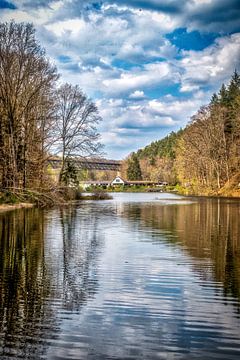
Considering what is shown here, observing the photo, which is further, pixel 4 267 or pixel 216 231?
pixel 216 231

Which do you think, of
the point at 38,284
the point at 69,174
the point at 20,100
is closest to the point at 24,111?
the point at 20,100

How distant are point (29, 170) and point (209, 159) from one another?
4230 cm

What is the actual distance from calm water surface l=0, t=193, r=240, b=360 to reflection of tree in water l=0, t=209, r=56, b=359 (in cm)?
2

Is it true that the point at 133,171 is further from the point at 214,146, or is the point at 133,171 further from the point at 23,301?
the point at 23,301

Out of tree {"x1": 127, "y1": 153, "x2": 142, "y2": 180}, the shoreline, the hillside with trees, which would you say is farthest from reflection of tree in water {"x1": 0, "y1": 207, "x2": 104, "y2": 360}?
tree {"x1": 127, "y1": 153, "x2": 142, "y2": 180}

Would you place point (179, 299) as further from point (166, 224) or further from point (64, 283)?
point (166, 224)

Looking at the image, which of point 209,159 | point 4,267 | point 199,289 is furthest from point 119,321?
point 209,159

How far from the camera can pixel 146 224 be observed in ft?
82.8

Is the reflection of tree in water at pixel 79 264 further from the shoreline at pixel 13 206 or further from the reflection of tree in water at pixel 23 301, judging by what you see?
the shoreline at pixel 13 206

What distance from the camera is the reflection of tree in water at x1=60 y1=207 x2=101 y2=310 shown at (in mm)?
9316

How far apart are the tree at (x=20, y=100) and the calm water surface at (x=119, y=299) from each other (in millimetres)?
22529

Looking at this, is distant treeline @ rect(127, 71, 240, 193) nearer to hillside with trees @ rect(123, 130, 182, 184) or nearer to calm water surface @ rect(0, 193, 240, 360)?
calm water surface @ rect(0, 193, 240, 360)

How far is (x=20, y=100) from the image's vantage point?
40906 millimetres

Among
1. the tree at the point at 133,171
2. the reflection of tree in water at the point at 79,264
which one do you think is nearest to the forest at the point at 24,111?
the reflection of tree in water at the point at 79,264
